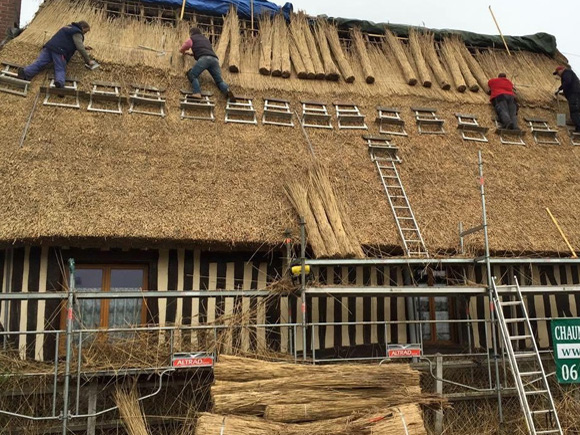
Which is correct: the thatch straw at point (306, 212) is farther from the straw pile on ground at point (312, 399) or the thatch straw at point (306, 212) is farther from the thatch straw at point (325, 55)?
the thatch straw at point (325, 55)

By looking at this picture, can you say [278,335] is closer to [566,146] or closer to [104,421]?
[104,421]

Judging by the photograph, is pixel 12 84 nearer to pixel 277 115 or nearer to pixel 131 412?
pixel 277 115

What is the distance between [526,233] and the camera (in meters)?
9.15

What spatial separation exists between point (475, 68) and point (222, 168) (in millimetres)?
7888

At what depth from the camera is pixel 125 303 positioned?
8352 mm

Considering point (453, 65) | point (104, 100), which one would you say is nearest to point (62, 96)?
point (104, 100)

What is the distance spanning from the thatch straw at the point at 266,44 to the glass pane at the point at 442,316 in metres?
5.97

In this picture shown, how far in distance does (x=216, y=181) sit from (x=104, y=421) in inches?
148

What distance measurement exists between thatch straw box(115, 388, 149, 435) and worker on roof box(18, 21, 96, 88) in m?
5.61

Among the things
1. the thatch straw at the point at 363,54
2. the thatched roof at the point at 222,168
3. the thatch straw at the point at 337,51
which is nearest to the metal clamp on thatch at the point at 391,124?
the thatched roof at the point at 222,168

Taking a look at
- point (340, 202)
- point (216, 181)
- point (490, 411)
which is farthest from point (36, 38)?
point (490, 411)

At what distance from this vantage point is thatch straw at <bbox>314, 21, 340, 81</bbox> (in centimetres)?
1247

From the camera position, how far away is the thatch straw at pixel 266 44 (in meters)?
12.1

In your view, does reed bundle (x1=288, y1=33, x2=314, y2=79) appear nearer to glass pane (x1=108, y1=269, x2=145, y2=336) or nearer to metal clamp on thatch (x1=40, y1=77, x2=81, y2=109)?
metal clamp on thatch (x1=40, y1=77, x2=81, y2=109)
